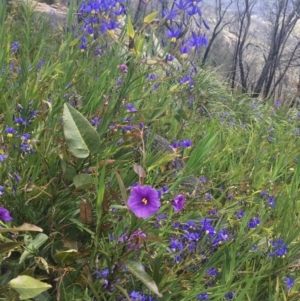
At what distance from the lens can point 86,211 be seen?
1168mm

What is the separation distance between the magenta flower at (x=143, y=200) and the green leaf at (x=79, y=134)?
0.32 m

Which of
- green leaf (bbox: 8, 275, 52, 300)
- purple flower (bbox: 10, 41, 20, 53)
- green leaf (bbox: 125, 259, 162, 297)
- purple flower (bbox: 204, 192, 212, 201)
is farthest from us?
→ purple flower (bbox: 10, 41, 20, 53)

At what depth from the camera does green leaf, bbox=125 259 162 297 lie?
1.03 metres

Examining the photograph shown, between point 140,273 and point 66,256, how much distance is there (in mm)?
204

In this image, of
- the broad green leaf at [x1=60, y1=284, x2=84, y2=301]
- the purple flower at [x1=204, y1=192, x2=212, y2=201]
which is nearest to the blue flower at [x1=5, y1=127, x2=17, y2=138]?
the broad green leaf at [x1=60, y1=284, x2=84, y2=301]

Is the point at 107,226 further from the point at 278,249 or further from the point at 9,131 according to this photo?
the point at 278,249

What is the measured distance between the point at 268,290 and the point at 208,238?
241mm

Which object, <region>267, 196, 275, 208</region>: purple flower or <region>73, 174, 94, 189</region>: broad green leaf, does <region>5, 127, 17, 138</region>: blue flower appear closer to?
<region>73, 174, 94, 189</region>: broad green leaf

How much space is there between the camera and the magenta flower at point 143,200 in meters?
0.95

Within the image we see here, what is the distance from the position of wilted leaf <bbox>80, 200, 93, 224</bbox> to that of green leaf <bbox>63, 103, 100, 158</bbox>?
14 centimetres

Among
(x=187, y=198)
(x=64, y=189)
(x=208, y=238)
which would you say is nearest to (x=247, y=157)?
(x=187, y=198)

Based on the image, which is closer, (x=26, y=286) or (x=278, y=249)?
(x=26, y=286)

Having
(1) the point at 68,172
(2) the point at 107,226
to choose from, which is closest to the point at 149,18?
(1) the point at 68,172

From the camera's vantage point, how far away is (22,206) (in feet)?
4.00
